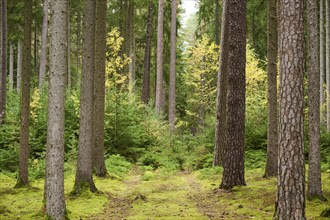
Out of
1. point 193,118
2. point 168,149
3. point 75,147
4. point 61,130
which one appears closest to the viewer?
point 61,130

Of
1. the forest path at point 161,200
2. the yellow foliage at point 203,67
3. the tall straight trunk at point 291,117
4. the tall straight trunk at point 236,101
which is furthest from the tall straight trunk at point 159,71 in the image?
the tall straight trunk at point 291,117

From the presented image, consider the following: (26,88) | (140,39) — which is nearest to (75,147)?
(26,88)

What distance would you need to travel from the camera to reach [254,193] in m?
9.55

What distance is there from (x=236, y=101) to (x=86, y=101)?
3.99 metres

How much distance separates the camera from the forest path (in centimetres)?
792

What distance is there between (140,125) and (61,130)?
12.7m

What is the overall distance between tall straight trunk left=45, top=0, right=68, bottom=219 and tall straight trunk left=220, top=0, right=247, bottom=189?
491 centimetres

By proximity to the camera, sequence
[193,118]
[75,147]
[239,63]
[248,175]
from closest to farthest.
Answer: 1. [239,63]
2. [248,175]
3. [75,147]
4. [193,118]

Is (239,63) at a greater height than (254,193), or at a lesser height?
greater

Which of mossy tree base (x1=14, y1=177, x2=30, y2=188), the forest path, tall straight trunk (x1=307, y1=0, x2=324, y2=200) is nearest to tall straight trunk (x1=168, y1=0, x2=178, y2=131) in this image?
the forest path

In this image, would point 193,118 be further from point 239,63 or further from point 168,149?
point 239,63

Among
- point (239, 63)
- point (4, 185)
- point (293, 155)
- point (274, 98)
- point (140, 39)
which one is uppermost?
point (140, 39)

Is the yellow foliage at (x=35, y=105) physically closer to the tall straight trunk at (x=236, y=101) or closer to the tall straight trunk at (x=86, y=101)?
the tall straight trunk at (x=86, y=101)

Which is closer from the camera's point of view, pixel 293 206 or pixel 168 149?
pixel 293 206
